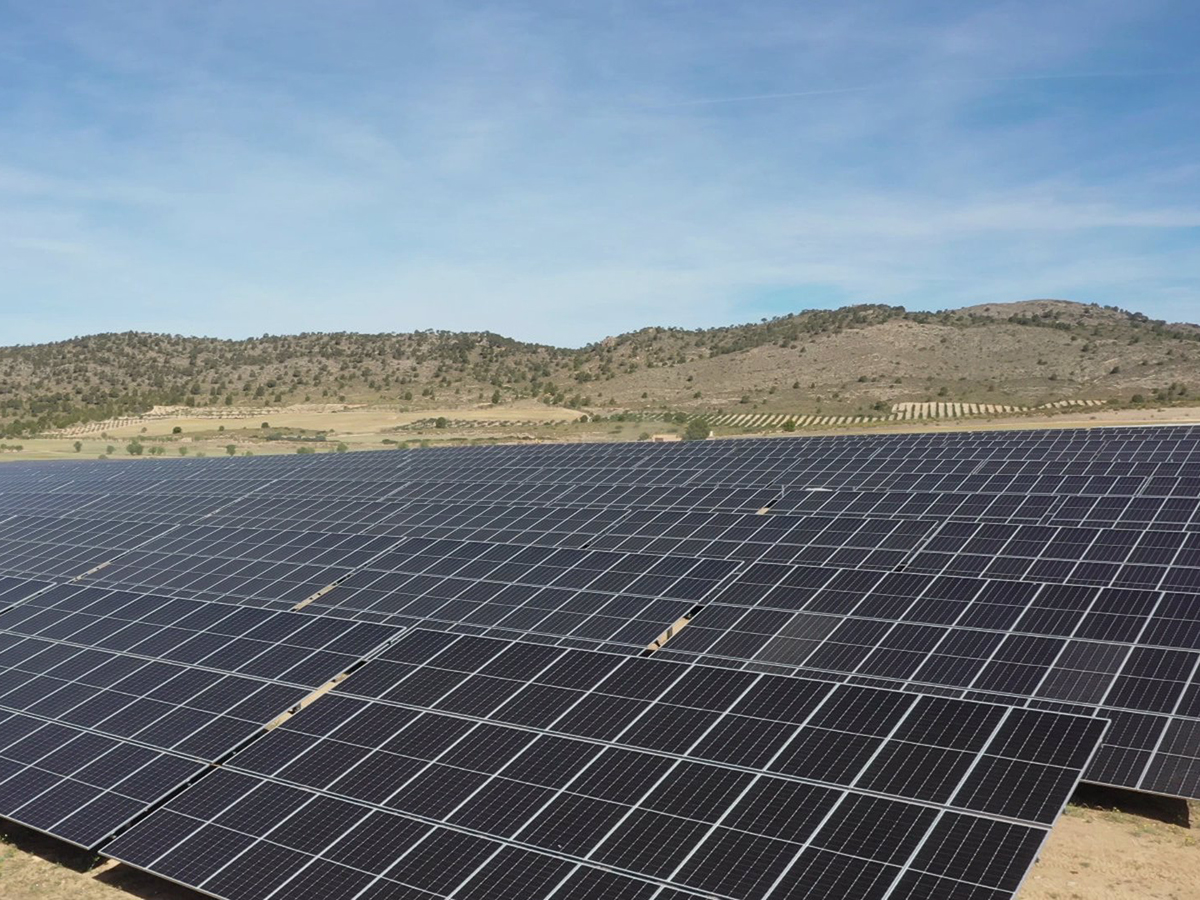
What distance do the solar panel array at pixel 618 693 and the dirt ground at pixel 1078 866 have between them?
956 millimetres

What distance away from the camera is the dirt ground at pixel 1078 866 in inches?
564

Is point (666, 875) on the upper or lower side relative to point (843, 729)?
lower

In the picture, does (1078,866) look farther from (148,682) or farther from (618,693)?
(148,682)

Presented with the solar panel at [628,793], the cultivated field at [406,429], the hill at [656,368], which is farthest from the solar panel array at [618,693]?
the hill at [656,368]

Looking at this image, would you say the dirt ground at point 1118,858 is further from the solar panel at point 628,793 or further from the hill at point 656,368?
the hill at point 656,368

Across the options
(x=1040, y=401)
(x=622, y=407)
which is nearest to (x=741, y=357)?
(x=622, y=407)

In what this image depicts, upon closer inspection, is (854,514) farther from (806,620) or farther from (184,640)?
(184,640)

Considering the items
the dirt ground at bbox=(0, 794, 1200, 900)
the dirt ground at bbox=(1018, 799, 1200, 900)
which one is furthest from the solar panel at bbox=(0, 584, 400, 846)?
the dirt ground at bbox=(1018, 799, 1200, 900)

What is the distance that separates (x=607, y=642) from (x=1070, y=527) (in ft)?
50.4

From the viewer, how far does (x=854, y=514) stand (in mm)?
31578

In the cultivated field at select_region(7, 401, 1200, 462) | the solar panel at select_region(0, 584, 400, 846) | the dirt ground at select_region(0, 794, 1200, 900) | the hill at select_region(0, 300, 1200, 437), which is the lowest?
the dirt ground at select_region(0, 794, 1200, 900)

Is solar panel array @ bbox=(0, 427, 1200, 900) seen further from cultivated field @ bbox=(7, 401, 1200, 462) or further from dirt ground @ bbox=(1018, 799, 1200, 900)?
cultivated field @ bbox=(7, 401, 1200, 462)

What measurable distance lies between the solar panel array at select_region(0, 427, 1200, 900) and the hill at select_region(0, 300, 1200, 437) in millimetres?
90261

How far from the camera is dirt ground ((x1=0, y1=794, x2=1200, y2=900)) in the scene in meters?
14.3
